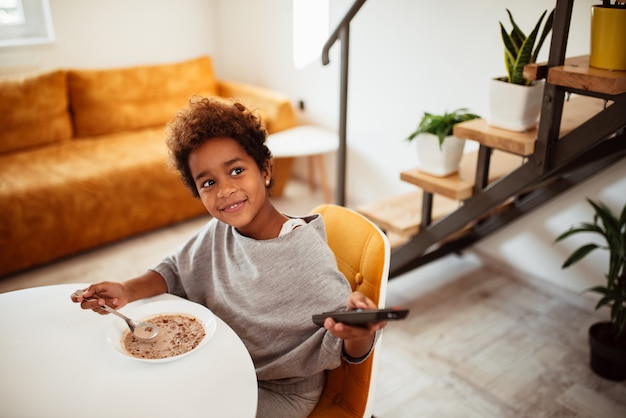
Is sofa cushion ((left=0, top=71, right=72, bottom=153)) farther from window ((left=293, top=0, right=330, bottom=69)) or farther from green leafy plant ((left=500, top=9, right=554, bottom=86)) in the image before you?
green leafy plant ((left=500, top=9, right=554, bottom=86))

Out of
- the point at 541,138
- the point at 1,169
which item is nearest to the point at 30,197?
the point at 1,169

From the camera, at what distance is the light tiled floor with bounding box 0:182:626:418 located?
1943 mm

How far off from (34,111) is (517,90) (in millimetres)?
2564

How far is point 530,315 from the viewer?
2.43 metres

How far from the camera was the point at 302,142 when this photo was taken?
3295 millimetres

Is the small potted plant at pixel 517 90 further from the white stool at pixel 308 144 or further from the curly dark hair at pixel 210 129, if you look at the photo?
the white stool at pixel 308 144

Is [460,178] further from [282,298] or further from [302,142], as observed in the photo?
[302,142]

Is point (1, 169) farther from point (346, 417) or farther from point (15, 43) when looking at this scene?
point (346, 417)

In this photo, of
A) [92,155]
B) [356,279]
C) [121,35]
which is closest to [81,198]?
[92,155]

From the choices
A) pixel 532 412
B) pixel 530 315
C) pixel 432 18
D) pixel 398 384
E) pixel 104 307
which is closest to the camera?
pixel 104 307

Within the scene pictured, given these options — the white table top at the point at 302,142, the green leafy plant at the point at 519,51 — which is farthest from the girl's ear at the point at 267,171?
the white table top at the point at 302,142

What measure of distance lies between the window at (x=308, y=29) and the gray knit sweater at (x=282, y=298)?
2251 millimetres

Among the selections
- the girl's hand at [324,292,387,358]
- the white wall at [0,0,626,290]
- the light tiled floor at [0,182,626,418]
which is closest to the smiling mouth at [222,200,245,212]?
the girl's hand at [324,292,387,358]

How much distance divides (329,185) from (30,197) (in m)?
1.70
